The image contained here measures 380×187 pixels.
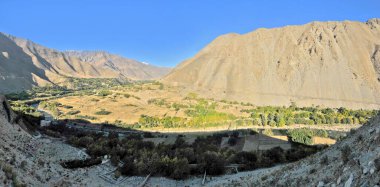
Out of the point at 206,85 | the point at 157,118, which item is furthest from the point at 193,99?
the point at 157,118

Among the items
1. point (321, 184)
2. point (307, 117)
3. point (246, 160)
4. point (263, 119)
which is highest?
point (307, 117)

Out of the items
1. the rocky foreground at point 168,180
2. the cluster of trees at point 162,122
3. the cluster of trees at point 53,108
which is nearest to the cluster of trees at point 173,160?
the rocky foreground at point 168,180

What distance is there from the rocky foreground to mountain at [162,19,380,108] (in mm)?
109935

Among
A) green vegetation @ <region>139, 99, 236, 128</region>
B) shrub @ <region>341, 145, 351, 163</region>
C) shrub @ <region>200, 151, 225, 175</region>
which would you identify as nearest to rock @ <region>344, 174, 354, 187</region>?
shrub @ <region>341, 145, 351, 163</region>

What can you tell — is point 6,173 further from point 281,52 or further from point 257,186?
point 281,52

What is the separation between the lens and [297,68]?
15800 centimetres

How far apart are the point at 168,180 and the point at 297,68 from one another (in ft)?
448

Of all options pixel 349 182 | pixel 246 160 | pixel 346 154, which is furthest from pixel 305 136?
pixel 349 182

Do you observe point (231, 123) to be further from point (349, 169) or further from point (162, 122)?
point (349, 169)

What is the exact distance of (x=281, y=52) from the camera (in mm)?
169250

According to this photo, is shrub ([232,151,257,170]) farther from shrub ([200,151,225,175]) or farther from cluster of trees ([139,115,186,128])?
cluster of trees ([139,115,186,128])

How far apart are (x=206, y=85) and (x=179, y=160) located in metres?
132

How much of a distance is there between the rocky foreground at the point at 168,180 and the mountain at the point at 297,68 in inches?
4328

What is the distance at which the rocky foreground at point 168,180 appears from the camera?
42.0 ft
